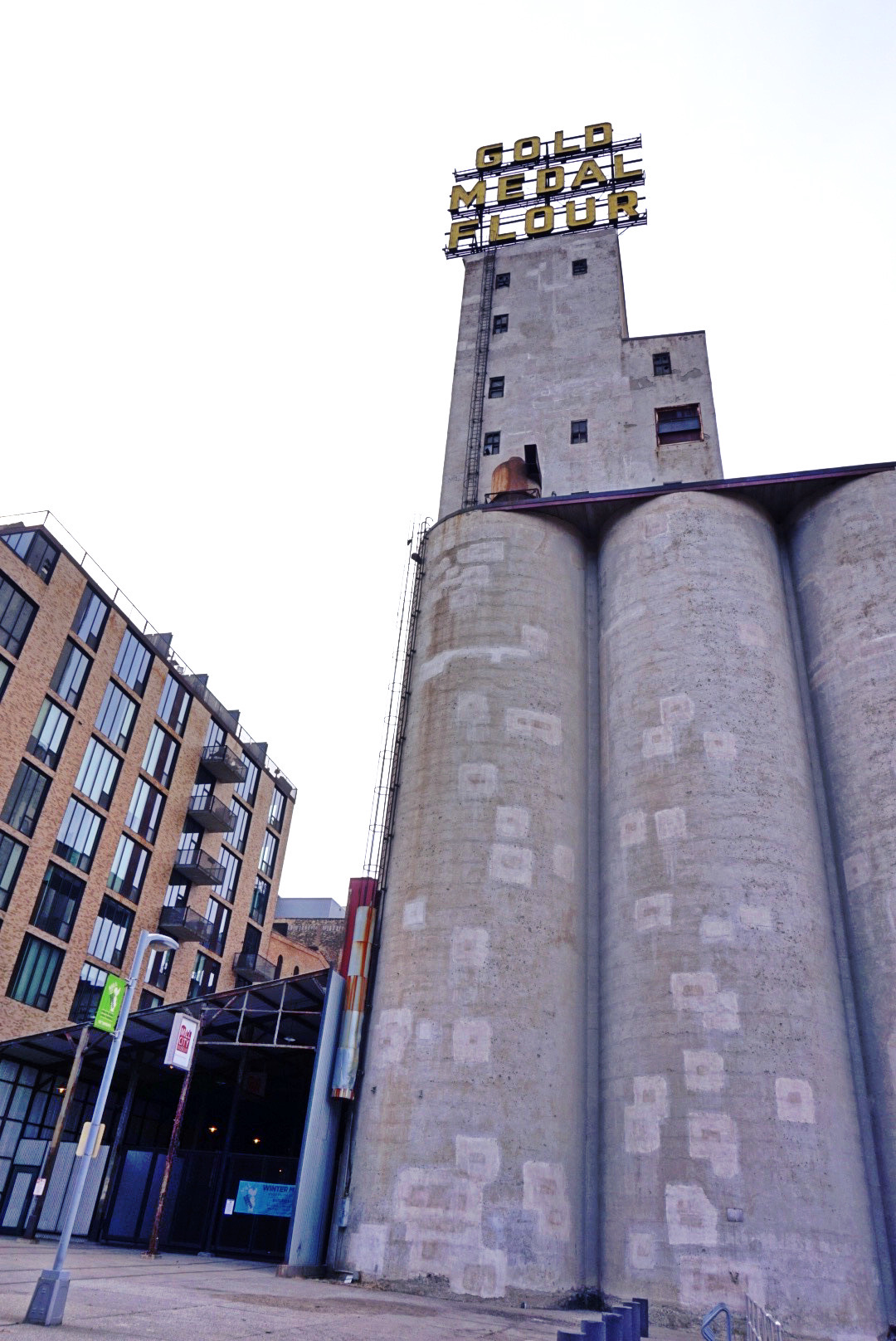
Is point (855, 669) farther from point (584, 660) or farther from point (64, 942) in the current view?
point (64, 942)

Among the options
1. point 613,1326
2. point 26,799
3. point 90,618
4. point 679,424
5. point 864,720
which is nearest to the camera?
point 613,1326

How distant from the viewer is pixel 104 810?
48.3m

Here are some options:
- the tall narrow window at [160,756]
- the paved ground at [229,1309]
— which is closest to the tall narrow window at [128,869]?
the tall narrow window at [160,756]

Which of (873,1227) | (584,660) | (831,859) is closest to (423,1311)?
(873,1227)

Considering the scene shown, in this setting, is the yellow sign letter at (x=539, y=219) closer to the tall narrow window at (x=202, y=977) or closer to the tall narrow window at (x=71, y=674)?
the tall narrow window at (x=71, y=674)

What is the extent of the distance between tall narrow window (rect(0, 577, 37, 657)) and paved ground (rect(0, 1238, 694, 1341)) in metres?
24.7

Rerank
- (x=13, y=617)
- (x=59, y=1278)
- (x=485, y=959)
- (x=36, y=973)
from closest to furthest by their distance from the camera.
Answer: (x=59, y=1278) → (x=485, y=959) → (x=36, y=973) → (x=13, y=617)

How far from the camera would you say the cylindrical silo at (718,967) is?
906 inches

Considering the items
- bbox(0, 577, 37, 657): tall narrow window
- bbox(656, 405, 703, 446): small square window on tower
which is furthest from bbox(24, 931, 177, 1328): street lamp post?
bbox(656, 405, 703, 446): small square window on tower

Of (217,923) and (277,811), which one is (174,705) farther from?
(277,811)

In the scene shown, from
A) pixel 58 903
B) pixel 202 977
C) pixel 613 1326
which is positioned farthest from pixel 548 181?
pixel 613 1326

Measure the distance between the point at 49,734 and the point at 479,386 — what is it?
89.1 feet

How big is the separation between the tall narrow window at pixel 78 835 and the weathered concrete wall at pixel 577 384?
76.6 feet

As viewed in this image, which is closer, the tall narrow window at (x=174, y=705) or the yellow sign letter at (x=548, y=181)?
the tall narrow window at (x=174, y=705)
